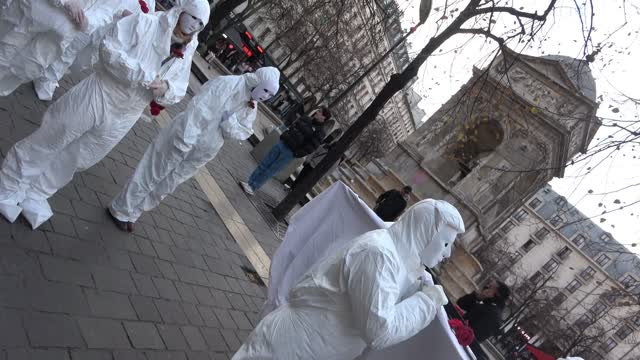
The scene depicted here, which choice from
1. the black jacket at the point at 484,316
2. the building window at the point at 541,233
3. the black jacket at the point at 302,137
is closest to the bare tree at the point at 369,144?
the black jacket at the point at 302,137

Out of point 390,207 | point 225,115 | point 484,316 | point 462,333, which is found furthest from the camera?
point 390,207

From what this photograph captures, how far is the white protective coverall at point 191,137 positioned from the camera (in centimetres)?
528

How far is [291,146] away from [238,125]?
5.22 metres

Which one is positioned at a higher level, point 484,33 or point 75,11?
point 484,33

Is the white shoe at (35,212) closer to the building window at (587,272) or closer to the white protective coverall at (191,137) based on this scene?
the white protective coverall at (191,137)

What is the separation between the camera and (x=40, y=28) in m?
4.92

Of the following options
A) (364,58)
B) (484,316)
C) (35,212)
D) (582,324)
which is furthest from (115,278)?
(364,58)

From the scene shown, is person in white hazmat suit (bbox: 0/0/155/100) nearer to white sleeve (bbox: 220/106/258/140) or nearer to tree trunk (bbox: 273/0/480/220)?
white sleeve (bbox: 220/106/258/140)

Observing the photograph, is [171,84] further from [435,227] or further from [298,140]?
[298,140]

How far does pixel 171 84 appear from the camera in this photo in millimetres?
4797

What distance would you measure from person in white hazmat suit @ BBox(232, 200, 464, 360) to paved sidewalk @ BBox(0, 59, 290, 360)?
1370 mm

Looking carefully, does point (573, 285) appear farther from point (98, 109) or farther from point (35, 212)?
point (35, 212)

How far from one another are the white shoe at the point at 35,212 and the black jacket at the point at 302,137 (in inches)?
285

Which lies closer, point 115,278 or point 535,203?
point 115,278
